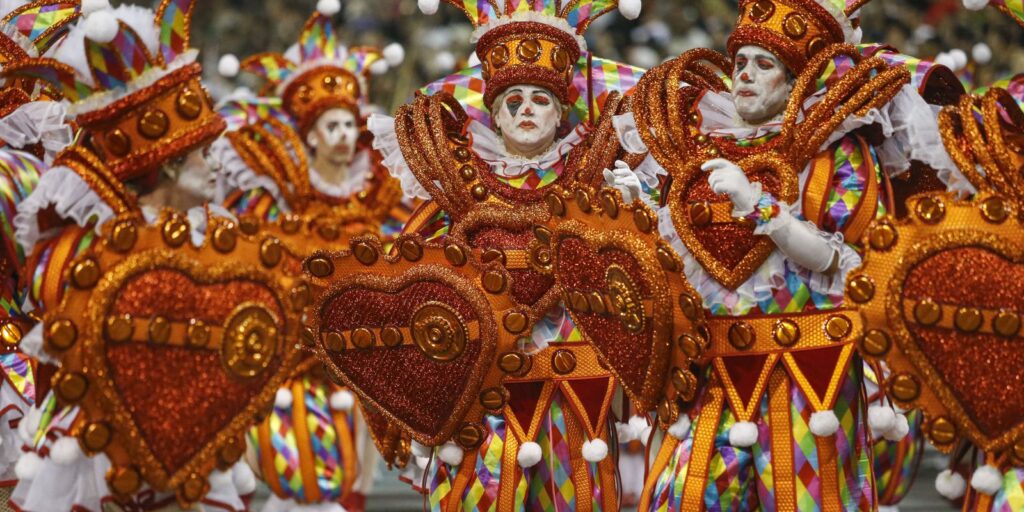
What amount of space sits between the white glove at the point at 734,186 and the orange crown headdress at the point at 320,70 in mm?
4286

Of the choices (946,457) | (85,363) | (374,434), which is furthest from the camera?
(946,457)

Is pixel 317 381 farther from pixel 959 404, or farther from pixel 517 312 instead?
pixel 959 404

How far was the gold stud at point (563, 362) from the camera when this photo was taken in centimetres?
601

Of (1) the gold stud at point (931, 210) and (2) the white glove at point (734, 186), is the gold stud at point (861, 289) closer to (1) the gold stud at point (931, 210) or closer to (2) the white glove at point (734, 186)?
(1) the gold stud at point (931, 210)

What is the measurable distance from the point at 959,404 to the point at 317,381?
4135mm

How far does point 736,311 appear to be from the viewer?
5273 millimetres

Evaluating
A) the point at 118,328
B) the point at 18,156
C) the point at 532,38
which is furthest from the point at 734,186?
the point at 18,156

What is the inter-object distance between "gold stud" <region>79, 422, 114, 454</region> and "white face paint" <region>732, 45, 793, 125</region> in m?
2.13

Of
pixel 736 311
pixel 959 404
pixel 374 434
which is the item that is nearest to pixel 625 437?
pixel 374 434

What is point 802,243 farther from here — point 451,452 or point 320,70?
point 320,70

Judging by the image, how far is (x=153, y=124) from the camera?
539 centimetres

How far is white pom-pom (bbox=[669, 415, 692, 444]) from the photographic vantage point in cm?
536

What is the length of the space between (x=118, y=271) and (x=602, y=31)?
8.75 metres

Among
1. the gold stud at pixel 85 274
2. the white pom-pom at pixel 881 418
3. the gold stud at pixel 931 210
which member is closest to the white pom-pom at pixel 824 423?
the white pom-pom at pixel 881 418
